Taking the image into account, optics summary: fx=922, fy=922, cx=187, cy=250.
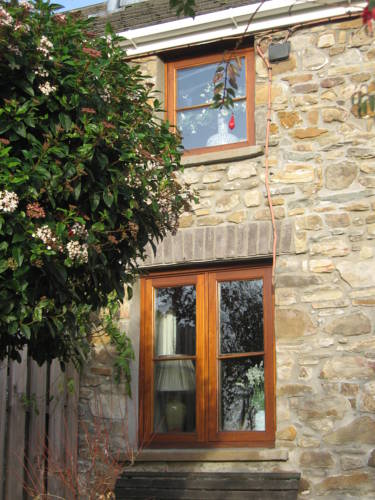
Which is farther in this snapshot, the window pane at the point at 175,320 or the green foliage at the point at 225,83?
the window pane at the point at 175,320

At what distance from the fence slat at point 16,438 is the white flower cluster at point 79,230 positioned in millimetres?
3231

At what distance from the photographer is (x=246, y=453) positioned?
7141mm

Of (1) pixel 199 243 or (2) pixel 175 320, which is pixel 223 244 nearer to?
(1) pixel 199 243

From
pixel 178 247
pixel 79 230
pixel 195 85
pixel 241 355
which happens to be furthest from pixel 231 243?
pixel 79 230

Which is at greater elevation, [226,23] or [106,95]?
[226,23]

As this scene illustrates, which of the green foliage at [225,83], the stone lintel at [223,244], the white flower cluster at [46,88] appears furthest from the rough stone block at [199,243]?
the green foliage at [225,83]

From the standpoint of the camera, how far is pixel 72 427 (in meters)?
7.84

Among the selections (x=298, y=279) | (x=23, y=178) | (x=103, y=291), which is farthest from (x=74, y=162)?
(x=298, y=279)

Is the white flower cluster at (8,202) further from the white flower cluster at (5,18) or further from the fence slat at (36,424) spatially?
the fence slat at (36,424)

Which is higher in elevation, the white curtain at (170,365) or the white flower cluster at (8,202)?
the white flower cluster at (8,202)

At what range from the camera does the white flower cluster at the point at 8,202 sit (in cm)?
459

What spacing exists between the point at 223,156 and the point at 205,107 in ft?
2.21

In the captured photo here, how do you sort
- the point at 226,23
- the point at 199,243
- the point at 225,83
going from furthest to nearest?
the point at 226,23 → the point at 199,243 → the point at 225,83

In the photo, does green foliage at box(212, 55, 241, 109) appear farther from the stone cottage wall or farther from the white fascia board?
the white fascia board
